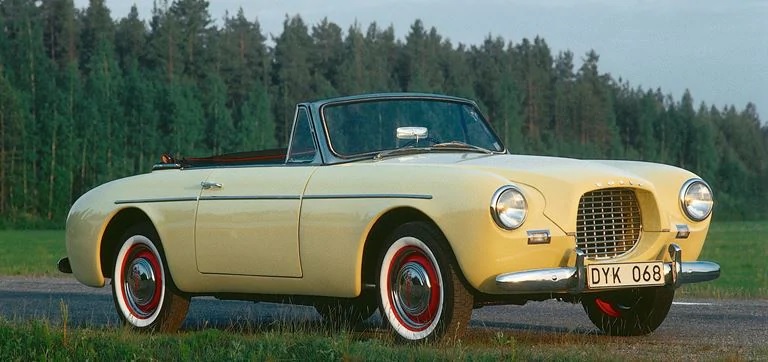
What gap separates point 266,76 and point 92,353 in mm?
112194

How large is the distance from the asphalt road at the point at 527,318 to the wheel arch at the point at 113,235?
1.39 ft

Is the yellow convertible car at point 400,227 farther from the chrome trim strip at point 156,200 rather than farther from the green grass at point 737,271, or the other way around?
the green grass at point 737,271

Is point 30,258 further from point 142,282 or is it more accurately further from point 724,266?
point 142,282

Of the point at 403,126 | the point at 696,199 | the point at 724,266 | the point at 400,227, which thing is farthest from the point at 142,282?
the point at 724,266

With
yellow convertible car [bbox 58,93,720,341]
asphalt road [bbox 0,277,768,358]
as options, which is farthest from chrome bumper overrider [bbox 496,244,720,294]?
asphalt road [bbox 0,277,768,358]

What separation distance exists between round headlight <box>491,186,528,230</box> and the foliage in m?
87.3

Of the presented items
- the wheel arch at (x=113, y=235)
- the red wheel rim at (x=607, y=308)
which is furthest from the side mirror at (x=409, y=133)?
the wheel arch at (x=113, y=235)

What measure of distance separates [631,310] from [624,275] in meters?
1.15

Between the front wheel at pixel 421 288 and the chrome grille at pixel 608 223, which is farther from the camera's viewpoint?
the chrome grille at pixel 608 223

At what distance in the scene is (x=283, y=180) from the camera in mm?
8086

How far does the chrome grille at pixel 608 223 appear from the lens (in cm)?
721

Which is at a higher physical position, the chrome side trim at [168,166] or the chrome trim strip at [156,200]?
the chrome side trim at [168,166]

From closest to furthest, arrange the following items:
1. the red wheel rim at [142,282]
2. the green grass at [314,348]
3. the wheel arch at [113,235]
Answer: the green grass at [314,348]
the red wheel rim at [142,282]
the wheel arch at [113,235]

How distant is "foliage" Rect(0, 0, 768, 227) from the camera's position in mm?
99625
